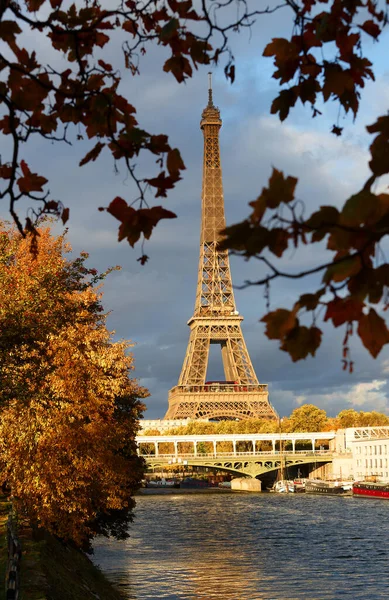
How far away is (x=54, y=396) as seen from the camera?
2067 cm

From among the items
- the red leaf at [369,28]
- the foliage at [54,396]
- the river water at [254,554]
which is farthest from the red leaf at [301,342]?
the river water at [254,554]

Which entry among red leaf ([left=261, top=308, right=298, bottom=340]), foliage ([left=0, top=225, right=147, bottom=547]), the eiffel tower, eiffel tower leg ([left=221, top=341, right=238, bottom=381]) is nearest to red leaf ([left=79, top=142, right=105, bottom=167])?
red leaf ([left=261, top=308, right=298, bottom=340])

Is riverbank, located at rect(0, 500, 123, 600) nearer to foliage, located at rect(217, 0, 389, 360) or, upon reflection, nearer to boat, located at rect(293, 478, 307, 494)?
foliage, located at rect(217, 0, 389, 360)

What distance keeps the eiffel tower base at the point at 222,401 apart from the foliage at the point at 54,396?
120098 millimetres

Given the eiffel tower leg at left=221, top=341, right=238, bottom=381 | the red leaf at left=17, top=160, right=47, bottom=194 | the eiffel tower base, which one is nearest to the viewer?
the red leaf at left=17, top=160, right=47, bottom=194

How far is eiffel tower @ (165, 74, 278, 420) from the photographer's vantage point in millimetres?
149375

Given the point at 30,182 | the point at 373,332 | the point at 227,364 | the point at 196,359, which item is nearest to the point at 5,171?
the point at 30,182

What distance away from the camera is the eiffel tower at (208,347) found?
490 feet

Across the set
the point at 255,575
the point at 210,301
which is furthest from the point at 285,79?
the point at 210,301

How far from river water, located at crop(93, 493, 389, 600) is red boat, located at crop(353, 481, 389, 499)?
35.1 feet

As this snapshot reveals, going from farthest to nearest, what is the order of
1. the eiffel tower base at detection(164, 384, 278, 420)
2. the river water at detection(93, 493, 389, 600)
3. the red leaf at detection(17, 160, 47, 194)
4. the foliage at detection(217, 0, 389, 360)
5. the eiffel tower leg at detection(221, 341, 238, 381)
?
the eiffel tower leg at detection(221, 341, 238, 381)
the eiffel tower base at detection(164, 384, 278, 420)
the river water at detection(93, 493, 389, 600)
the red leaf at detection(17, 160, 47, 194)
the foliage at detection(217, 0, 389, 360)

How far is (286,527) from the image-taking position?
63.8 meters

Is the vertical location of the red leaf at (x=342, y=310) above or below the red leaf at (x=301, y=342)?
above

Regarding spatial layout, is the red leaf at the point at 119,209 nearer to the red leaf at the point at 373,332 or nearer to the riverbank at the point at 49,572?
the red leaf at the point at 373,332
